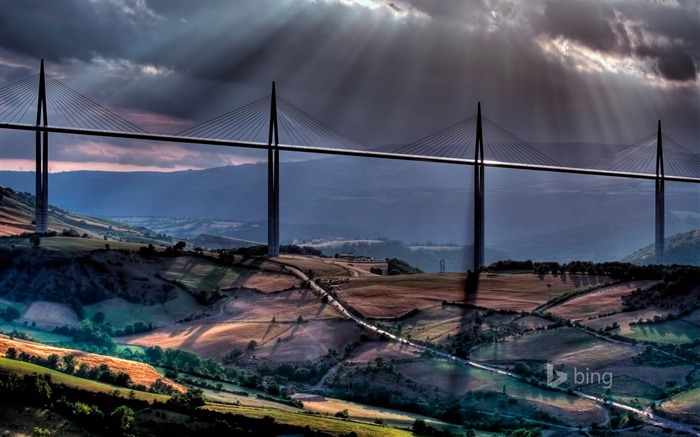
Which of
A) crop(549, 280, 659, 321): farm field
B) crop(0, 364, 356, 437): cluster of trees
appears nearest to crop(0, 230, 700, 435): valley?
crop(549, 280, 659, 321): farm field

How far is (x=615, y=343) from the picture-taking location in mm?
52531

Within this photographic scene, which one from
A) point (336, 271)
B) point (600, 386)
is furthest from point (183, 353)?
point (336, 271)

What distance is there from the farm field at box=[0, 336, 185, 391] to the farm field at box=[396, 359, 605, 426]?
1281cm

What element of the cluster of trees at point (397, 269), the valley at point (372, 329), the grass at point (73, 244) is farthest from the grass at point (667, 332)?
the grass at point (73, 244)

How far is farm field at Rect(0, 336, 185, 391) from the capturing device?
142 feet

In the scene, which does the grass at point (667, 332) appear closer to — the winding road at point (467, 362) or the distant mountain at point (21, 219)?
the winding road at point (467, 362)

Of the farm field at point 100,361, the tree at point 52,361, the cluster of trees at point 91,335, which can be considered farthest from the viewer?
the cluster of trees at point 91,335

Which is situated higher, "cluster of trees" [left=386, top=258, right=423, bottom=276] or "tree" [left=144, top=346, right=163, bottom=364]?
"cluster of trees" [left=386, top=258, right=423, bottom=276]

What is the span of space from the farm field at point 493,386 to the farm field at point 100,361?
1281 cm

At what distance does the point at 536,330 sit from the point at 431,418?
1459 cm

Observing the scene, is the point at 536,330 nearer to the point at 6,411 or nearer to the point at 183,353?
the point at 183,353

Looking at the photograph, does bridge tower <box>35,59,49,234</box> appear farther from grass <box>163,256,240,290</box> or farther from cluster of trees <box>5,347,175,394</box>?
cluster of trees <box>5,347,175,394</box>

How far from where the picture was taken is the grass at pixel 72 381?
3814 cm

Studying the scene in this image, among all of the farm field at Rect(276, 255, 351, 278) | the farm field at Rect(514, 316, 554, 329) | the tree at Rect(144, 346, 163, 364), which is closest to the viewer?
the tree at Rect(144, 346, 163, 364)
